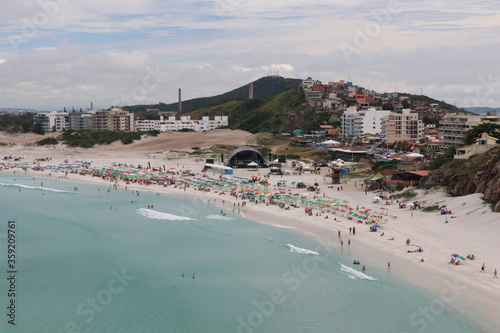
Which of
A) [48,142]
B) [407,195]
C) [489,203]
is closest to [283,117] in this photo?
[48,142]

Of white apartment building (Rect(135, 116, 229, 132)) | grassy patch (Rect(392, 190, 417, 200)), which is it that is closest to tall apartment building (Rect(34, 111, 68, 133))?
white apartment building (Rect(135, 116, 229, 132))

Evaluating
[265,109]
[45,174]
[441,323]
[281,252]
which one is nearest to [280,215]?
[281,252]

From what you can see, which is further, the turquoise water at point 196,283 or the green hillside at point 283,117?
the green hillside at point 283,117

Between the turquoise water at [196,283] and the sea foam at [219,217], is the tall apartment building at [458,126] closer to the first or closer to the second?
the sea foam at [219,217]

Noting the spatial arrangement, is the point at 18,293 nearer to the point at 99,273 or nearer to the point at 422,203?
the point at 99,273

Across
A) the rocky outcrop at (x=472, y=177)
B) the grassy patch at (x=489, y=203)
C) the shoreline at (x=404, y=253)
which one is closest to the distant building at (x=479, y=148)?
the rocky outcrop at (x=472, y=177)

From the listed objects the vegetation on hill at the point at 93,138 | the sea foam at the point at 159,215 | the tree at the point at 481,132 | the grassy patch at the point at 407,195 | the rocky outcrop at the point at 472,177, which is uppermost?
the tree at the point at 481,132
